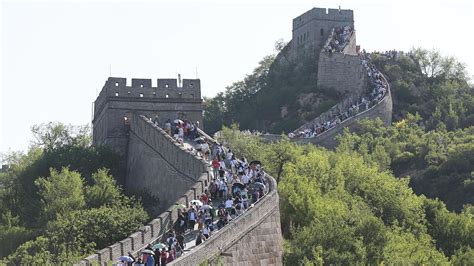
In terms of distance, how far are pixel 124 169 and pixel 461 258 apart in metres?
21.1

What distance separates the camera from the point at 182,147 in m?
47.8

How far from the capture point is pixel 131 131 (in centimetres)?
5803

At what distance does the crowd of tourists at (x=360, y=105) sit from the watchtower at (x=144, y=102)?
1273 centimetres

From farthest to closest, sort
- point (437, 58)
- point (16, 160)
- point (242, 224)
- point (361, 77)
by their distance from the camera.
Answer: point (437, 58)
point (361, 77)
point (16, 160)
point (242, 224)

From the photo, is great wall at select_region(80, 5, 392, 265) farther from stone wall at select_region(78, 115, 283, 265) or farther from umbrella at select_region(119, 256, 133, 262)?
umbrella at select_region(119, 256, 133, 262)

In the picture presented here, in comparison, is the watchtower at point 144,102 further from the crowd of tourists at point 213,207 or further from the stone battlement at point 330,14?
the stone battlement at point 330,14

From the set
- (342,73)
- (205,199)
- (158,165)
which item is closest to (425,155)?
(342,73)

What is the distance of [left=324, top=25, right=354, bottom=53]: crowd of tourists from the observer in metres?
87.8

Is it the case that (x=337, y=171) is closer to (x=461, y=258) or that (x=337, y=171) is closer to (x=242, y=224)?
(x=461, y=258)

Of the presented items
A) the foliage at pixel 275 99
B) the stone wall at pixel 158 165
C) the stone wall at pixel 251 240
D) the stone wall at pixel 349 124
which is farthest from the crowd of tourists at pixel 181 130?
the foliage at pixel 275 99

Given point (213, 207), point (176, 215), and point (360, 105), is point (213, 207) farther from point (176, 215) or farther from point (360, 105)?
point (360, 105)

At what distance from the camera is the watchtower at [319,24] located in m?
96.6

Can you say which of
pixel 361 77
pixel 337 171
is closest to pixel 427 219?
pixel 337 171

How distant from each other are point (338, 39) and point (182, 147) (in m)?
47.3
